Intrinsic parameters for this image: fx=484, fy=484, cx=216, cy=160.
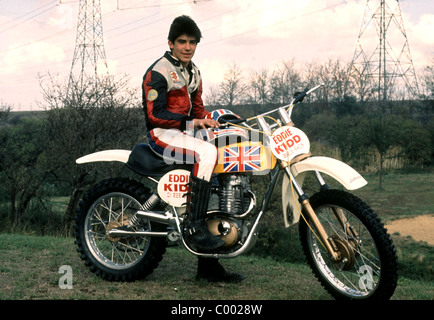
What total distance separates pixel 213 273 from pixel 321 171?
5.34 feet

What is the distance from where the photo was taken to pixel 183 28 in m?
4.48

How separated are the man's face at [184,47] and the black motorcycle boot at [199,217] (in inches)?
45.4

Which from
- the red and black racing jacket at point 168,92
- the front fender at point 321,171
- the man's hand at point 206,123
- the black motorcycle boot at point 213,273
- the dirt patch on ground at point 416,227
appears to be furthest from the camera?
the dirt patch on ground at point 416,227

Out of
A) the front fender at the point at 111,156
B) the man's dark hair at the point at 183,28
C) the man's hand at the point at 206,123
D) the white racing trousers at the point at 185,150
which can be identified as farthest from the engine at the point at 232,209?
the man's dark hair at the point at 183,28

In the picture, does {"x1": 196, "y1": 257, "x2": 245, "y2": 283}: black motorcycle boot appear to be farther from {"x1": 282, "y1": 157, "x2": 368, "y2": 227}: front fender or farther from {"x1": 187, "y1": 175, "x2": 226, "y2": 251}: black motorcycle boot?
{"x1": 282, "y1": 157, "x2": 368, "y2": 227}: front fender

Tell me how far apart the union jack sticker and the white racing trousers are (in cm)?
15

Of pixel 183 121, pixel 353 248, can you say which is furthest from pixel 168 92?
pixel 353 248

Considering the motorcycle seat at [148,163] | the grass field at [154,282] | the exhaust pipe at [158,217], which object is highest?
the motorcycle seat at [148,163]

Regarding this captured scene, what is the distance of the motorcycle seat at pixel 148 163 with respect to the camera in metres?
4.46

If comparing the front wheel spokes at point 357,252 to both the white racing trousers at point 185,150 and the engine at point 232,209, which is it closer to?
the engine at point 232,209

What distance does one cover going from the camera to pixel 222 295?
4.30 metres

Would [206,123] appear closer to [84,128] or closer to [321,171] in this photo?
[321,171]
